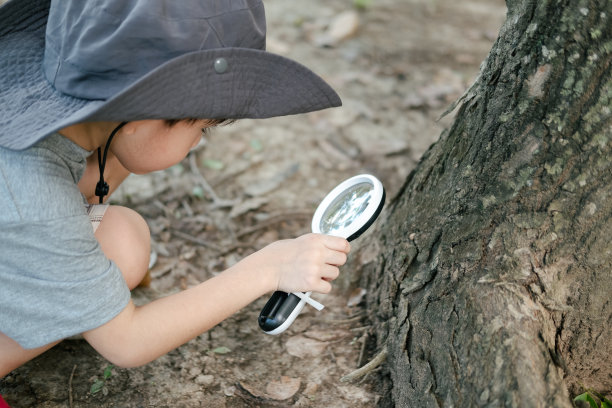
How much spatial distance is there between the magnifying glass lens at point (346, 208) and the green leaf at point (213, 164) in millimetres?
1279

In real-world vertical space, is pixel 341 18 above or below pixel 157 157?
below

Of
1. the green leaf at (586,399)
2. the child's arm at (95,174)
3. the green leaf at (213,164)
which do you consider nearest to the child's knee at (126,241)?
the child's arm at (95,174)

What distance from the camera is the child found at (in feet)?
4.54

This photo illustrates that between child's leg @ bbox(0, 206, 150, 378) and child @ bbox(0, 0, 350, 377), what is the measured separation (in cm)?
17

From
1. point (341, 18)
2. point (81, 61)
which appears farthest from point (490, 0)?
point (81, 61)

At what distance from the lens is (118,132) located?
65.4 inches

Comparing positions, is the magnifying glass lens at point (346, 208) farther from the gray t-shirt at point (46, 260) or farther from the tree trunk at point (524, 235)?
the gray t-shirt at point (46, 260)

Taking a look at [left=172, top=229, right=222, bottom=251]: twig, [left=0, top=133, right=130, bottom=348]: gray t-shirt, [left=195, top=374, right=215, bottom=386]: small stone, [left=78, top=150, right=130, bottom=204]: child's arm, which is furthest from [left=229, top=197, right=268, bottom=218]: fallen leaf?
[left=0, top=133, right=130, bottom=348]: gray t-shirt

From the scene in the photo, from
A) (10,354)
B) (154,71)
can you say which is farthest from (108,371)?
(154,71)

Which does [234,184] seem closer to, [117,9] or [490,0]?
[117,9]

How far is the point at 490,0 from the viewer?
17.6ft

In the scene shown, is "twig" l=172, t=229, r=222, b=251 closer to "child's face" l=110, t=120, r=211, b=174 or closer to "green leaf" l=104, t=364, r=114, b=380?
"green leaf" l=104, t=364, r=114, b=380

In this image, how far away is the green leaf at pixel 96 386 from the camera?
6.13ft

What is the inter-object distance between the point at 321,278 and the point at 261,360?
1.55 ft
